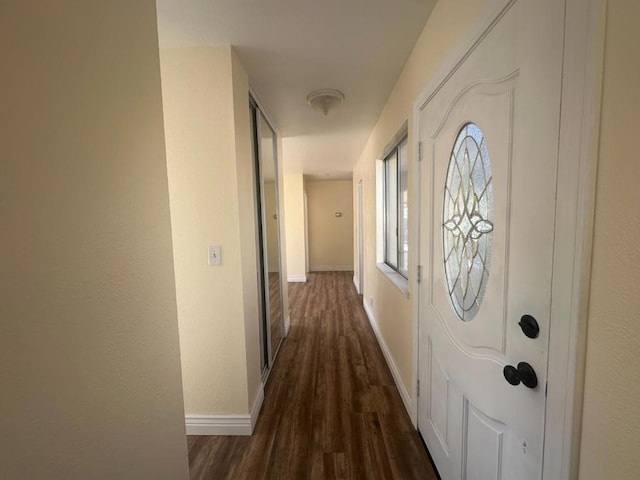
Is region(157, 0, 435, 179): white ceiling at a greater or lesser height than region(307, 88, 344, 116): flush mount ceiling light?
greater

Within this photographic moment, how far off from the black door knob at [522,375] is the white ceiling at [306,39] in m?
1.61

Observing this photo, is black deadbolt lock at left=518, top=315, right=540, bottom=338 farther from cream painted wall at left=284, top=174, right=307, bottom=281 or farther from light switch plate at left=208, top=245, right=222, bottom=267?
cream painted wall at left=284, top=174, right=307, bottom=281

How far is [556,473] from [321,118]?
2.87m

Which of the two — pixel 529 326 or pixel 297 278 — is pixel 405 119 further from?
pixel 297 278

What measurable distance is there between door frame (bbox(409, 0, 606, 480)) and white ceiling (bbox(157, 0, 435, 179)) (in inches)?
40.0

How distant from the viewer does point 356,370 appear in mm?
2529

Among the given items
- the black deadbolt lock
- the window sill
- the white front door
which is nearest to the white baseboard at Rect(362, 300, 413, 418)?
the white front door

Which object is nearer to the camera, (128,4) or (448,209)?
(128,4)

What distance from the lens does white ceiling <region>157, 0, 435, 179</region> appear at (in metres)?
1.34

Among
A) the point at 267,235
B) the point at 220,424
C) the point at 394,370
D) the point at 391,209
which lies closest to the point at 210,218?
the point at 267,235

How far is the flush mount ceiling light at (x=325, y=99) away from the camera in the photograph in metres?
2.21

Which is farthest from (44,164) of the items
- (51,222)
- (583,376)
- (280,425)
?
(280,425)

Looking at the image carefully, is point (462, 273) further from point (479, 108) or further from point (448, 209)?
point (479, 108)

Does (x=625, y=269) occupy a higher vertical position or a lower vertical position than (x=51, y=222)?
lower
